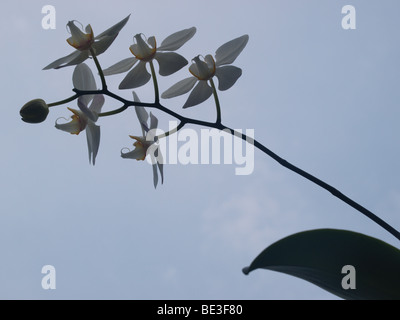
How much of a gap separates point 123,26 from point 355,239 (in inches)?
13.1

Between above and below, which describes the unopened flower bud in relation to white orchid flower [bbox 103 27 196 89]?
below

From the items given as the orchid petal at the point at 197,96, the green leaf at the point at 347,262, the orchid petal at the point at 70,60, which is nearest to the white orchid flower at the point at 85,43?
the orchid petal at the point at 70,60

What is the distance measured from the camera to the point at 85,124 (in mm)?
582

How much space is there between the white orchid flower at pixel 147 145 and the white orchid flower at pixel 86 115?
4cm

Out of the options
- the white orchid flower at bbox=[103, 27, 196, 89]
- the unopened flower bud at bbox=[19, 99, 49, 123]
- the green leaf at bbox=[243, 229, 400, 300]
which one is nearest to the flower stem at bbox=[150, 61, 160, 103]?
the white orchid flower at bbox=[103, 27, 196, 89]

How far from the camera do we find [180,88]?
0.59 meters

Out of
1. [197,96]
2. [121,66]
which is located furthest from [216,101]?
[121,66]

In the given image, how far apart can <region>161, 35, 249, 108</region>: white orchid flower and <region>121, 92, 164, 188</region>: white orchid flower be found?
1.6 inches

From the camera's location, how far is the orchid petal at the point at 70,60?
1.78ft

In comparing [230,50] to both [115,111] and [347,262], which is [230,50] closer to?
[115,111]

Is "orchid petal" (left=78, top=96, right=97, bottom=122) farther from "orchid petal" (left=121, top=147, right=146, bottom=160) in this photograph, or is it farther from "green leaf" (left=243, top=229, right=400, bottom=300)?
"green leaf" (left=243, top=229, right=400, bottom=300)

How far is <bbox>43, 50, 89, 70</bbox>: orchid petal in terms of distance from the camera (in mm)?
542
